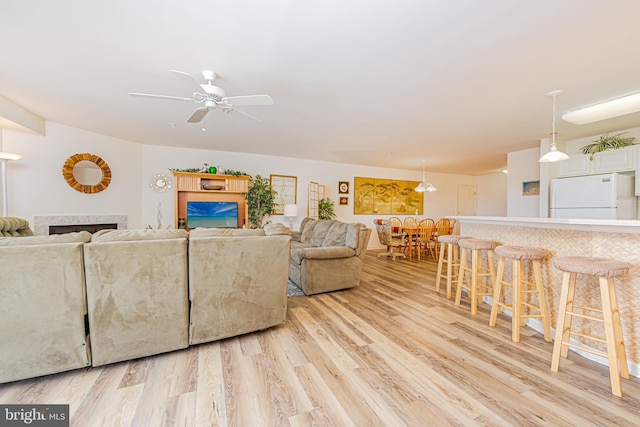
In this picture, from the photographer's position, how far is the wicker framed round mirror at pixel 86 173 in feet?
13.3

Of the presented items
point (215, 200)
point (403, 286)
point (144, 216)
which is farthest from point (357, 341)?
point (144, 216)

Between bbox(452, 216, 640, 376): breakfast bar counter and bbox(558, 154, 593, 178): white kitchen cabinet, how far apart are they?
8.19ft

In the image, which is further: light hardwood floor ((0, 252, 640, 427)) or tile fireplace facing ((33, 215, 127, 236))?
tile fireplace facing ((33, 215, 127, 236))

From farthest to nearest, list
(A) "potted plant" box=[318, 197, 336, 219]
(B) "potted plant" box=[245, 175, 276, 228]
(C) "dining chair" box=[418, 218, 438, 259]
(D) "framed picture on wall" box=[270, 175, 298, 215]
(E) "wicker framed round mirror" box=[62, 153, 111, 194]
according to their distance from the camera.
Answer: (A) "potted plant" box=[318, 197, 336, 219] → (D) "framed picture on wall" box=[270, 175, 298, 215] → (C) "dining chair" box=[418, 218, 438, 259] → (B) "potted plant" box=[245, 175, 276, 228] → (E) "wicker framed round mirror" box=[62, 153, 111, 194]

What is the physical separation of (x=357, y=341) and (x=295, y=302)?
111 centimetres

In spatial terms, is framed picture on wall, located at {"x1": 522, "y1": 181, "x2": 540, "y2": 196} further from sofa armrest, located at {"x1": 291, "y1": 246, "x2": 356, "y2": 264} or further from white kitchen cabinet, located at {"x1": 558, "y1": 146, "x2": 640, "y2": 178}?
sofa armrest, located at {"x1": 291, "y1": 246, "x2": 356, "y2": 264}

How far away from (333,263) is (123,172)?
4408 millimetres

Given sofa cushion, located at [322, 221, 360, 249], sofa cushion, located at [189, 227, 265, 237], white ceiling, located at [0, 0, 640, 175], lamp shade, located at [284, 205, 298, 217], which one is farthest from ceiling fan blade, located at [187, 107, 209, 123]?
lamp shade, located at [284, 205, 298, 217]

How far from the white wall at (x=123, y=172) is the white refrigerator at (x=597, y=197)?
163 inches

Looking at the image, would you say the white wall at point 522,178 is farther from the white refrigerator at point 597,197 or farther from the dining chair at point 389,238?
the dining chair at point 389,238

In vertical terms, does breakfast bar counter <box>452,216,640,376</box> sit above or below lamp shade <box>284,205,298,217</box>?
below

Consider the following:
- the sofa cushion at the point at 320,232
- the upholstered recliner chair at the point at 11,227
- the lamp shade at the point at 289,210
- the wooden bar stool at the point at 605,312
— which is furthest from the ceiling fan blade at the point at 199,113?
the wooden bar stool at the point at 605,312

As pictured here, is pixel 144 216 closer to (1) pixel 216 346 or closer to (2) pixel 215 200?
(2) pixel 215 200

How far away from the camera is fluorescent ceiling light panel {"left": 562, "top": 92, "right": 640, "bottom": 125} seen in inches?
108
